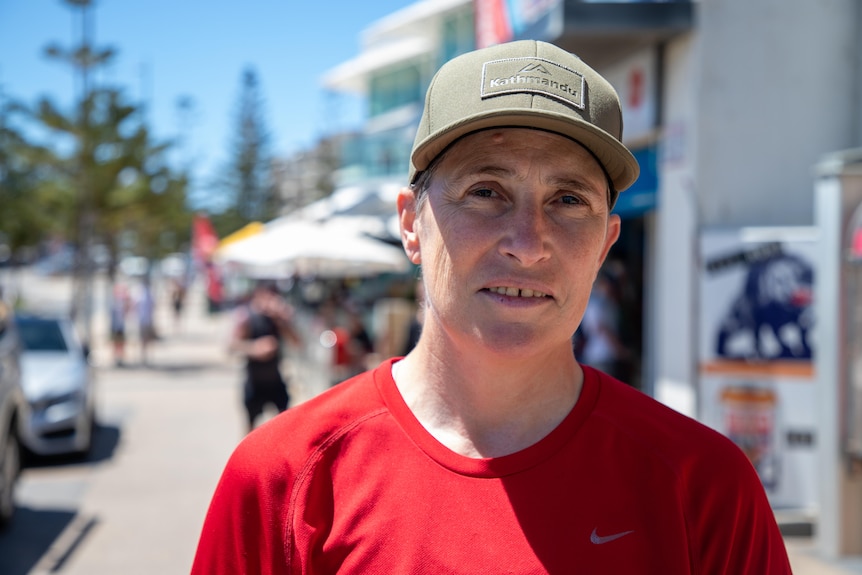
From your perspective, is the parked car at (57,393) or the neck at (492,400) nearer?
the neck at (492,400)

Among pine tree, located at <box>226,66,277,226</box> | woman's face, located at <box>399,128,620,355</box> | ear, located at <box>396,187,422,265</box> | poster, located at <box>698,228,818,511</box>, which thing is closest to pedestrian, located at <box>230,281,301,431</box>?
poster, located at <box>698,228,818,511</box>

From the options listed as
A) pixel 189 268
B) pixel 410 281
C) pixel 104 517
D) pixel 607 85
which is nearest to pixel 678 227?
pixel 104 517

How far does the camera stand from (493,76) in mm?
1655

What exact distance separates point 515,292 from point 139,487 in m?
8.49

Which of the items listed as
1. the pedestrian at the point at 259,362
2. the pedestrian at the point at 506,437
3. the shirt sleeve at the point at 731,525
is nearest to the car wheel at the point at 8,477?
the pedestrian at the point at 259,362

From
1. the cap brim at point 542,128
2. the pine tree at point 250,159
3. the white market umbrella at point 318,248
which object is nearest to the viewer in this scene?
the cap brim at point 542,128

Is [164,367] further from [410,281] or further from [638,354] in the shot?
[638,354]

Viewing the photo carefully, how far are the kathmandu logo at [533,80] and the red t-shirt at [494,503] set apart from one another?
0.60 meters

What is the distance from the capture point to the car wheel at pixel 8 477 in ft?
24.5

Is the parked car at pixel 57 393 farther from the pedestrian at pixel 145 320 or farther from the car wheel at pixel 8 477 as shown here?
the pedestrian at pixel 145 320

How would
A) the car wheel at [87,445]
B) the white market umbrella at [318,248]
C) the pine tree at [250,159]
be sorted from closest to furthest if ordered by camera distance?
the car wheel at [87,445] < the white market umbrella at [318,248] < the pine tree at [250,159]

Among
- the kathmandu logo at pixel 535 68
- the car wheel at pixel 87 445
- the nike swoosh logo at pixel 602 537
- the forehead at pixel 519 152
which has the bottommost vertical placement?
the car wheel at pixel 87 445

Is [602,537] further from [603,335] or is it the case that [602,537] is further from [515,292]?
[603,335]

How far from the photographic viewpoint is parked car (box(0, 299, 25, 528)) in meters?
7.50
